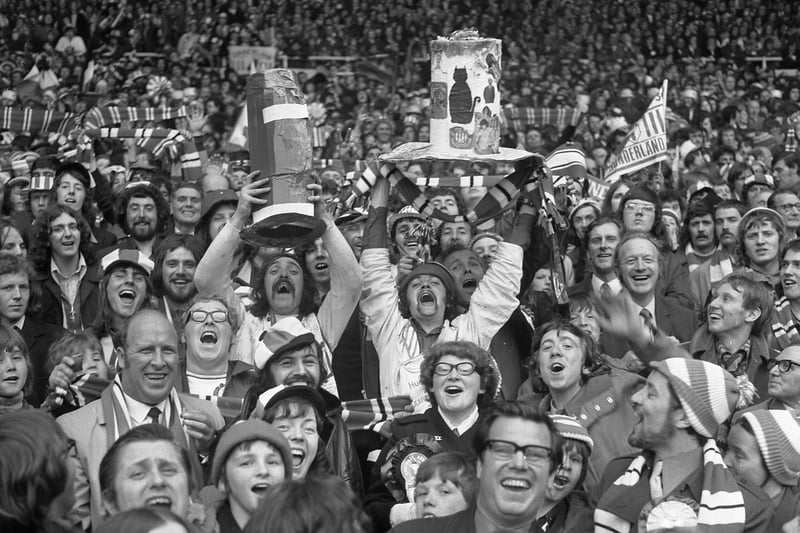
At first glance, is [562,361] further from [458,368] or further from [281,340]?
[281,340]

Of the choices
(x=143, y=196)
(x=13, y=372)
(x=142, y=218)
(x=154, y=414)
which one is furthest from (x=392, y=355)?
(x=143, y=196)

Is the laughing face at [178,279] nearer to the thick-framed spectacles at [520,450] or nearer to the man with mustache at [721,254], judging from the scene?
the man with mustache at [721,254]

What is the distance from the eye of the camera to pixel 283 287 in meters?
7.14

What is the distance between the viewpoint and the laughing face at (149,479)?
4543 mm

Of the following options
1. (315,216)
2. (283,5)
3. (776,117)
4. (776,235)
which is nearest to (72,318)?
(315,216)

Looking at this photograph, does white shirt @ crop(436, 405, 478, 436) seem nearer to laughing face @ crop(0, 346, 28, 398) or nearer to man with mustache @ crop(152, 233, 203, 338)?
laughing face @ crop(0, 346, 28, 398)

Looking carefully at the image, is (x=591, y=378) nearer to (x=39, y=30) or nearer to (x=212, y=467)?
(x=212, y=467)

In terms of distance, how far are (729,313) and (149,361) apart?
3035mm

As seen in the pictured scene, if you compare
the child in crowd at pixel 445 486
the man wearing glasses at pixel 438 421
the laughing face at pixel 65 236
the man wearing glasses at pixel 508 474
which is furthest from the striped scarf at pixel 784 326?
the laughing face at pixel 65 236

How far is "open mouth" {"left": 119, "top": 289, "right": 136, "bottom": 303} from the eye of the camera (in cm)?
729

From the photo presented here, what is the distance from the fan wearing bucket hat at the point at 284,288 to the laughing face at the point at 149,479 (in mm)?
1967

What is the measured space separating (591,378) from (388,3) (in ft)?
81.7

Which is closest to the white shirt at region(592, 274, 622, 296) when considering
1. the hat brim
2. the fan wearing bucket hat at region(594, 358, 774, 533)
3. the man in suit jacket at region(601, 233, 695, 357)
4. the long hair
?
Result: the man in suit jacket at region(601, 233, 695, 357)

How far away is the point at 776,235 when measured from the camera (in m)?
8.48
